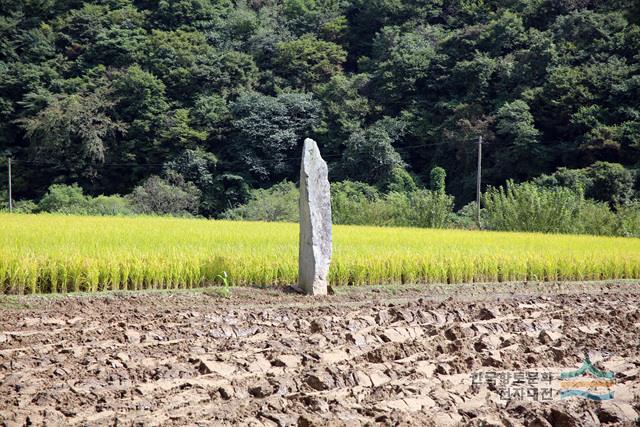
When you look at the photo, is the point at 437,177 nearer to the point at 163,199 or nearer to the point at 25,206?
the point at 163,199

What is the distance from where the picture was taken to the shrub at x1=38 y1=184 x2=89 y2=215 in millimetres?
31656

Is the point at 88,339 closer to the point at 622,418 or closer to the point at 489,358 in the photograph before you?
the point at 489,358

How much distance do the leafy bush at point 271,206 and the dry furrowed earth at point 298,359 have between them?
2039cm

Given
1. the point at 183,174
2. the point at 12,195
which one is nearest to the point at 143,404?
the point at 183,174

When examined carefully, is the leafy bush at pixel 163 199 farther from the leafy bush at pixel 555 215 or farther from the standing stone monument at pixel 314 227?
the standing stone monument at pixel 314 227

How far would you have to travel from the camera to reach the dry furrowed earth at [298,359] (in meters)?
4.81

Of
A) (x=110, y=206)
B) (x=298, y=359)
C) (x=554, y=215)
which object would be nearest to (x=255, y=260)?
(x=298, y=359)

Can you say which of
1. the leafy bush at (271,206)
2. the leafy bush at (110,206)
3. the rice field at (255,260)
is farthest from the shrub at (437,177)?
the rice field at (255,260)

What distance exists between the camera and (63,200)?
105 ft

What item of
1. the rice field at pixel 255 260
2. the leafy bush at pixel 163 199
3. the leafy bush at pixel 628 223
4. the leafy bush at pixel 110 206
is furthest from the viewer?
the leafy bush at pixel 163 199

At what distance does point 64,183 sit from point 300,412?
31.8 m

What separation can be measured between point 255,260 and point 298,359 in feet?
16.7

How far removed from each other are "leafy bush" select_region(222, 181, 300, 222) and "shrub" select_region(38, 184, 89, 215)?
5.67m

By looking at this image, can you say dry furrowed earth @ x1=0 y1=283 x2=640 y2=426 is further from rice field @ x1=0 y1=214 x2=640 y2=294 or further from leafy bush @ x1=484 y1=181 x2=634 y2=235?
leafy bush @ x1=484 y1=181 x2=634 y2=235
